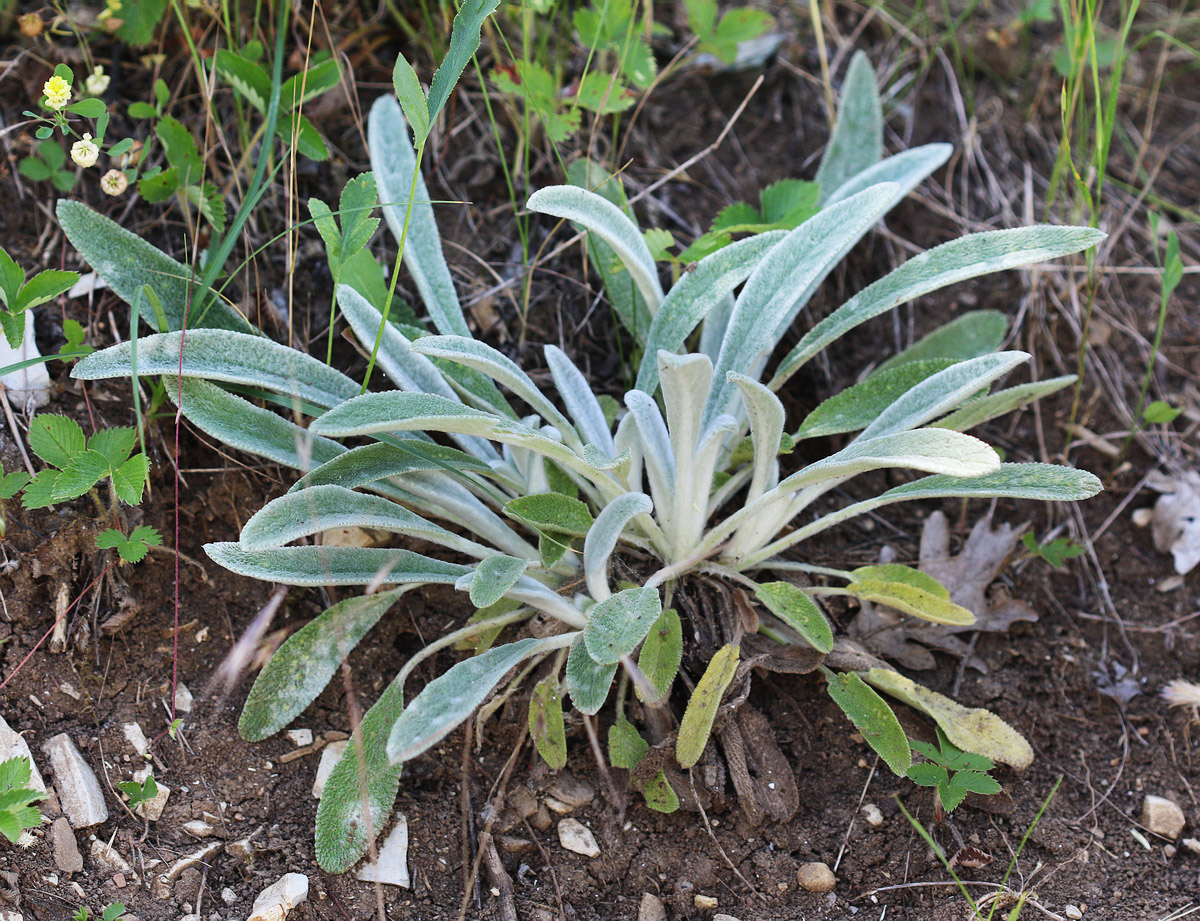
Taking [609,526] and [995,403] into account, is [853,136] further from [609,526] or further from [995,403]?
[609,526]

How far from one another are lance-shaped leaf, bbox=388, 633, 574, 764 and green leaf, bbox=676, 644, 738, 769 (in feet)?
0.61

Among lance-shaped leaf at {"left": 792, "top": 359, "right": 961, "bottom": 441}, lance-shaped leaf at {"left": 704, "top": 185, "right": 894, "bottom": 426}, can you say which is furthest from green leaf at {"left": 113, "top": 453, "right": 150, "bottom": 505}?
lance-shaped leaf at {"left": 792, "top": 359, "right": 961, "bottom": 441}

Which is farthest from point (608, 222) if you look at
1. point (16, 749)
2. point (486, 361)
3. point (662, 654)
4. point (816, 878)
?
point (16, 749)

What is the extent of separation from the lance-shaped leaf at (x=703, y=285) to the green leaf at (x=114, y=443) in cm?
72

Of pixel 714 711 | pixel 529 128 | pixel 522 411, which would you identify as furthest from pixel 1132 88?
pixel 714 711

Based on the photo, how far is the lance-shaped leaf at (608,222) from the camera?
1.27 meters

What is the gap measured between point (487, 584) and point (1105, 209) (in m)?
1.62

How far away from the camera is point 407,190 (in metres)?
1.59

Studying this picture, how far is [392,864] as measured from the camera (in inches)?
48.6

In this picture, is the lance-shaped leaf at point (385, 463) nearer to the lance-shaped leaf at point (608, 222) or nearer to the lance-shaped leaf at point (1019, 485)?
the lance-shaped leaf at point (608, 222)

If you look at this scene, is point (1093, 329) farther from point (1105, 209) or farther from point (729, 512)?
point (729, 512)

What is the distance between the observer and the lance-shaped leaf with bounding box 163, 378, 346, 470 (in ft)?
4.22

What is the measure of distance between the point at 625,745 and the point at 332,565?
0.46 metres

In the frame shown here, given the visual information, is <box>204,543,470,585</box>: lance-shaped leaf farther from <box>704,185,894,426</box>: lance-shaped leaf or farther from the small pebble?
the small pebble
